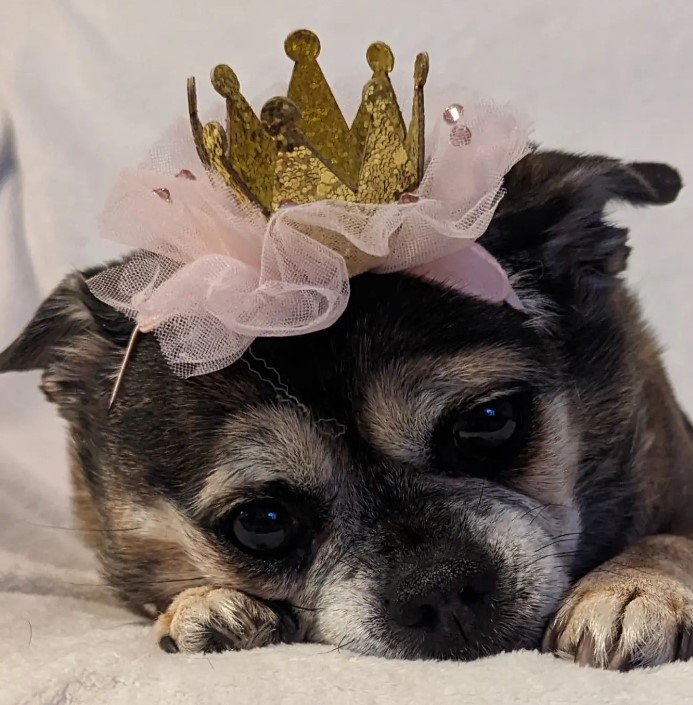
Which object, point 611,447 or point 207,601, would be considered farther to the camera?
point 611,447

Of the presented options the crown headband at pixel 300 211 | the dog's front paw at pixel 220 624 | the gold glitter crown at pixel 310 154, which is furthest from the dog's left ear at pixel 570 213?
the dog's front paw at pixel 220 624

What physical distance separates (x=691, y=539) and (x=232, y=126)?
3.25ft

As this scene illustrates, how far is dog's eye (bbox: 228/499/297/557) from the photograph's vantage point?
4.59ft

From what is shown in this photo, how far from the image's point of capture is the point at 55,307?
1.72 meters

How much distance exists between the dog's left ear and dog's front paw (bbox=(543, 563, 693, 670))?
0.50 metres

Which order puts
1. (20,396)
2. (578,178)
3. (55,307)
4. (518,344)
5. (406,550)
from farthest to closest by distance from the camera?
1. (20,396)
2. (55,307)
3. (578,178)
4. (518,344)
5. (406,550)

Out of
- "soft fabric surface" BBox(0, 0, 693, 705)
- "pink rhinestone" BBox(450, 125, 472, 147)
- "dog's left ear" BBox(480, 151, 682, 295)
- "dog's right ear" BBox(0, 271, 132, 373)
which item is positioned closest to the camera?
"pink rhinestone" BBox(450, 125, 472, 147)

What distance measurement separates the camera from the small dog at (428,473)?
130 cm

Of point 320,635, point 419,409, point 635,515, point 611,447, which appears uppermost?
point 419,409

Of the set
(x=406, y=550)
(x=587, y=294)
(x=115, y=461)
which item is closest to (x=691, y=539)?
(x=587, y=294)

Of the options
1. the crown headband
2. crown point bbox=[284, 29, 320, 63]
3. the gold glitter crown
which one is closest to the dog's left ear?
the crown headband

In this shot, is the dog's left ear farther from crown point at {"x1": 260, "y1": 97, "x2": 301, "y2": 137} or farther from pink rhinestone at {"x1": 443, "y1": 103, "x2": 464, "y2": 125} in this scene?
crown point at {"x1": 260, "y1": 97, "x2": 301, "y2": 137}

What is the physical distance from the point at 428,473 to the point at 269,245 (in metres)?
0.39

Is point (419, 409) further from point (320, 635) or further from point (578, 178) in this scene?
point (578, 178)
